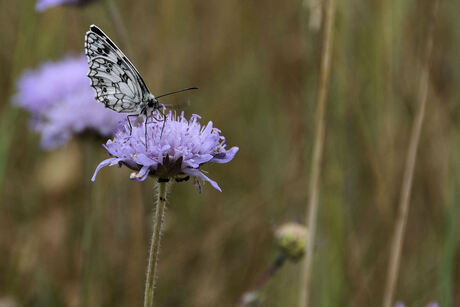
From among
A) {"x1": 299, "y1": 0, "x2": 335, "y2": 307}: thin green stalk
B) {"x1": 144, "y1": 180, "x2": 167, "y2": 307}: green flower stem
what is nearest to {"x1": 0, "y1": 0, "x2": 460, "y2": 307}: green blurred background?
{"x1": 299, "y1": 0, "x2": 335, "y2": 307}: thin green stalk

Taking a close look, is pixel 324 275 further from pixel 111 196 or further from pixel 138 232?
pixel 111 196

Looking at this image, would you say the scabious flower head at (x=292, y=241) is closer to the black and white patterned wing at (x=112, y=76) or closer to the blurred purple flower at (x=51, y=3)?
the black and white patterned wing at (x=112, y=76)

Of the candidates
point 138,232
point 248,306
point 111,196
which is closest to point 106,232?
point 111,196

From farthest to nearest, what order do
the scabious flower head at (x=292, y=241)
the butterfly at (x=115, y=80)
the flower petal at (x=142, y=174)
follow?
the scabious flower head at (x=292, y=241), the butterfly at (x=115, y=80), the flower petal at (x=142, y=174)

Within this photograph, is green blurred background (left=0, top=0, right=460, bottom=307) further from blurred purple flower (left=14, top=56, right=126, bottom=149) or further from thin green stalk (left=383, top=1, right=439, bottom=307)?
thin green stalk (left=383, top=1, right=439, bottom=307)

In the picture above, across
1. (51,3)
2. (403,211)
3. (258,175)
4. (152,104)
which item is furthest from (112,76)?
(258,175)

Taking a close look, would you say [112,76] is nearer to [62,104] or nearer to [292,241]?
[292,241]

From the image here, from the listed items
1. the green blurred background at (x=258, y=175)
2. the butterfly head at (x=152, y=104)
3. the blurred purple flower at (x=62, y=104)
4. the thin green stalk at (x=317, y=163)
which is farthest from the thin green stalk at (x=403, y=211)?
the blurred purple flower at (x=62, y=104)
